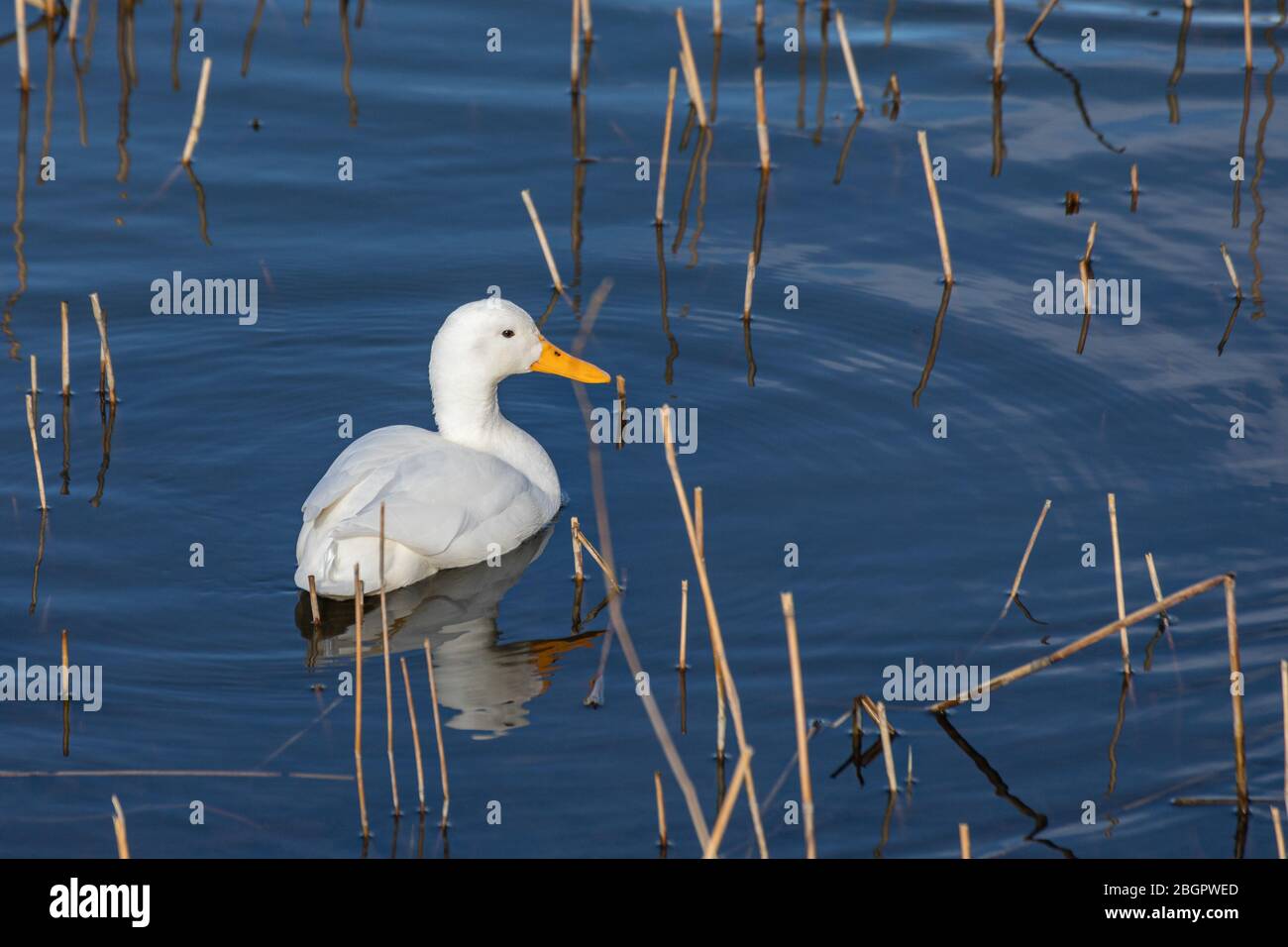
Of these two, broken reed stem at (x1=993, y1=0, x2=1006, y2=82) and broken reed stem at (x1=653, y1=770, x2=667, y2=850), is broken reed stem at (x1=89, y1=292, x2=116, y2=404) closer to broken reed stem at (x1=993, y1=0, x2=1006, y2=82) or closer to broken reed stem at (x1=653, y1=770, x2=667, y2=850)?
broken reed stem at (x1=653, y1=770, x2=667, y2=850)

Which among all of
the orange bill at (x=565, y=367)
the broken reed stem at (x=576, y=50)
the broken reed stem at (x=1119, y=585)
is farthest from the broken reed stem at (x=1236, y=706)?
the broken reed stem at (x=576, y=50)

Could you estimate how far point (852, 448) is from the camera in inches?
378

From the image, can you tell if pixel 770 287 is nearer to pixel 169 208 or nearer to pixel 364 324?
pixel 364 324

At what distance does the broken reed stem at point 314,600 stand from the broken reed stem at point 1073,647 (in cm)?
270

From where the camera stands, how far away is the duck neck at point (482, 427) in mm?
9109

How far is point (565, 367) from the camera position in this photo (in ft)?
31.4

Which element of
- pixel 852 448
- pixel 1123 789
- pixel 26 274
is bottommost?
pixel 1123 789

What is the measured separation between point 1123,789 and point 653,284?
5.22 meters

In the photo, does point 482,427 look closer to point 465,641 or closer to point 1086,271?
point 465,641

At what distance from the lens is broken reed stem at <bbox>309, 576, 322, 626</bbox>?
A: 7.87 meters

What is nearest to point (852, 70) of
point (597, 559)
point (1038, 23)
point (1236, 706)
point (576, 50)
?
point (576, 50)

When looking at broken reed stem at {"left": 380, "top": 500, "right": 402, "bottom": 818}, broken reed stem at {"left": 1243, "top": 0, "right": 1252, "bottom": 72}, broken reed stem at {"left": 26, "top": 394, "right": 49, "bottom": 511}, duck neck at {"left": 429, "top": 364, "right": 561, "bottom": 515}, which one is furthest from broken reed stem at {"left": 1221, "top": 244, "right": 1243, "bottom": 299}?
broken reed stem at {"left": 26, "top": 394, "right": 49, "bottom": 511}

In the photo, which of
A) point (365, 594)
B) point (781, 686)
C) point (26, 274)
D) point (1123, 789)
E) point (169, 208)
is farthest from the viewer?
point (169, 208)

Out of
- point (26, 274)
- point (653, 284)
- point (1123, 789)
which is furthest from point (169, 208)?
point (1123, 789)
